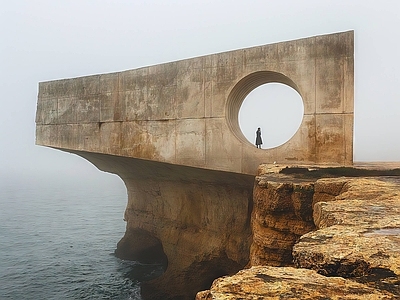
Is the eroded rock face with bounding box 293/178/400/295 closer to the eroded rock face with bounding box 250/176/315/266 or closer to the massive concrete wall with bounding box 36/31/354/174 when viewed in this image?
the eroded rock face with bounding box 250/176/315/266

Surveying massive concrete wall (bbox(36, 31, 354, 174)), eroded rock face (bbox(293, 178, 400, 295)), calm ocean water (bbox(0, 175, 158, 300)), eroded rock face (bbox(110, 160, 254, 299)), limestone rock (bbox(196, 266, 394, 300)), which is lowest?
calm ocean water (bbox(0, 175, 158, 300))

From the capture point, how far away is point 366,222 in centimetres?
306

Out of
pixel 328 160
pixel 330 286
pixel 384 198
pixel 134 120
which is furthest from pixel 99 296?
pixel 330 286

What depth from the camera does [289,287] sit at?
1.97 meters

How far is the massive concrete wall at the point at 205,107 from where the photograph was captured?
898cm

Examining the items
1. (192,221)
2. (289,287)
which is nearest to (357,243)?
(289,287)

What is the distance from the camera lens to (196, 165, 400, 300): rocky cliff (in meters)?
1.94

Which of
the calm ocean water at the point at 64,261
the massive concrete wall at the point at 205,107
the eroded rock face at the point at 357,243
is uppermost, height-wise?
the massive concrete wall at the point at 205,107

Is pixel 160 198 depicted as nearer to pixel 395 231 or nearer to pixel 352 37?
pixel 352 37

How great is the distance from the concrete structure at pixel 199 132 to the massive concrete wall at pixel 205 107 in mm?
26

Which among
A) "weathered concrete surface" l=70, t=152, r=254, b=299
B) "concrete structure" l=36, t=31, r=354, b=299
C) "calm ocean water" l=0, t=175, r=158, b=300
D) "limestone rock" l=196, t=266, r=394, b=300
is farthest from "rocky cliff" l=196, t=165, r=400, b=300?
"calm ocean water" l=0, t=175, r=158, b=300

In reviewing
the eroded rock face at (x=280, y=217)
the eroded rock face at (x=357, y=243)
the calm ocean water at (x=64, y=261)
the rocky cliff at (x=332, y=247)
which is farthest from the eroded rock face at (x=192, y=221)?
the eroded rock face at (x=357, y=243)

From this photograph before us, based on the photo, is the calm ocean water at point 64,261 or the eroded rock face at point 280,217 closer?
the eroded rock face at point 280,217

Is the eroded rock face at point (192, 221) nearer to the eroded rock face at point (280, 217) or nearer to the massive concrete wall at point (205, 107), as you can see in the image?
the massive concrete wall at point (205, 107)
